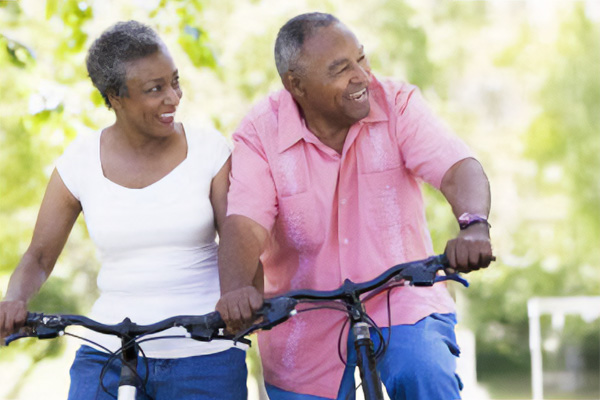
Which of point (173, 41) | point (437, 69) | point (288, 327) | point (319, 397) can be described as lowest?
point (319, 397)

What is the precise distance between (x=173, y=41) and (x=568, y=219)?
439 inches

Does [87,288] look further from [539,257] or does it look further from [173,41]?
[539,257]

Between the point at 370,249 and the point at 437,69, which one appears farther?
the point at 437,69

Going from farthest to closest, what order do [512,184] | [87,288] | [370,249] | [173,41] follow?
[512,184] < [87,288] < [173,41] < [370,249]

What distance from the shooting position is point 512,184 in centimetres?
1528

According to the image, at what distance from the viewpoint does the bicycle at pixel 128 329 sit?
9.36 ft

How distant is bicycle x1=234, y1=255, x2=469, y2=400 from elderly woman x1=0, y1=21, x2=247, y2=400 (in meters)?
0.48

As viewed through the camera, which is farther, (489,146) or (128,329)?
(489,146)

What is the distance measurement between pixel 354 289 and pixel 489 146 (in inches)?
430

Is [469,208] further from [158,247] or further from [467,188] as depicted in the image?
[158,247]

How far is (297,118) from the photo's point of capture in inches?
138

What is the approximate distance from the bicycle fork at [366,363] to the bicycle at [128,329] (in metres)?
0.37

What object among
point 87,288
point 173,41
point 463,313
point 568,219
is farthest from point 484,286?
point 173,41

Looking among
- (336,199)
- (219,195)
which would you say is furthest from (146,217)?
(336,199)
